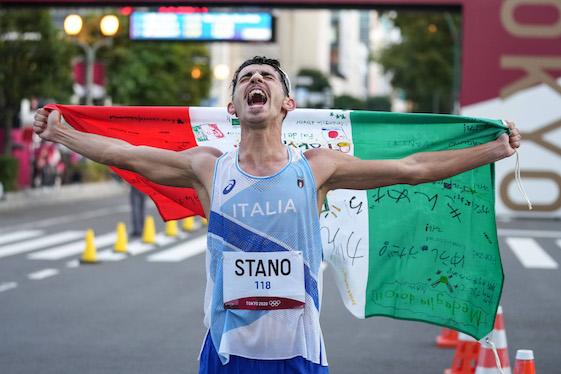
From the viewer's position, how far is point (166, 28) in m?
25.0

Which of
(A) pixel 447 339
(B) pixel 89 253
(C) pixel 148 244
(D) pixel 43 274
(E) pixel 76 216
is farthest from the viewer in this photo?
(E) pixel 76 216

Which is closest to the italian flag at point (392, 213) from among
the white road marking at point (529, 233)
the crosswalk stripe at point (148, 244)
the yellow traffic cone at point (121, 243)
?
the yellow traffic cone at point (121, 243)

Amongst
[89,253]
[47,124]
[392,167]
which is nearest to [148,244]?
[89,253]

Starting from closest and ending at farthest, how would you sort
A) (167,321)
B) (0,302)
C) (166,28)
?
1. (167,321)
2. (0,302)
3. (166,28)

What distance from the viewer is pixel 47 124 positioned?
4812 millimetres

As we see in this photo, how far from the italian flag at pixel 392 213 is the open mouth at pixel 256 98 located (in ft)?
3.96

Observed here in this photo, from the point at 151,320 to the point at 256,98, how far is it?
643 centimetres

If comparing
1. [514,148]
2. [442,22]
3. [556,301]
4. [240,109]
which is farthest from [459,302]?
[442,22]

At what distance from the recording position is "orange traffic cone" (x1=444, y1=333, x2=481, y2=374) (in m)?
7.83

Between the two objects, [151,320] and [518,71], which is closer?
[151,320]

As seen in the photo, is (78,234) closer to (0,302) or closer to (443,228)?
(0,302)

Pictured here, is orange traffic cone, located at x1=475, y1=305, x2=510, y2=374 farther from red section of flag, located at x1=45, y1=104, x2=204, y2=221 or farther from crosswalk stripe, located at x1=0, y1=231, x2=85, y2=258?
crosswalk stripe, located at x1=0, y1=231, x2=85, y2=258

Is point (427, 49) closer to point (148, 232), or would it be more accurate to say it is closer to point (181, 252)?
point (148, 232)

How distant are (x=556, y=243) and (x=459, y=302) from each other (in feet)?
50.3
